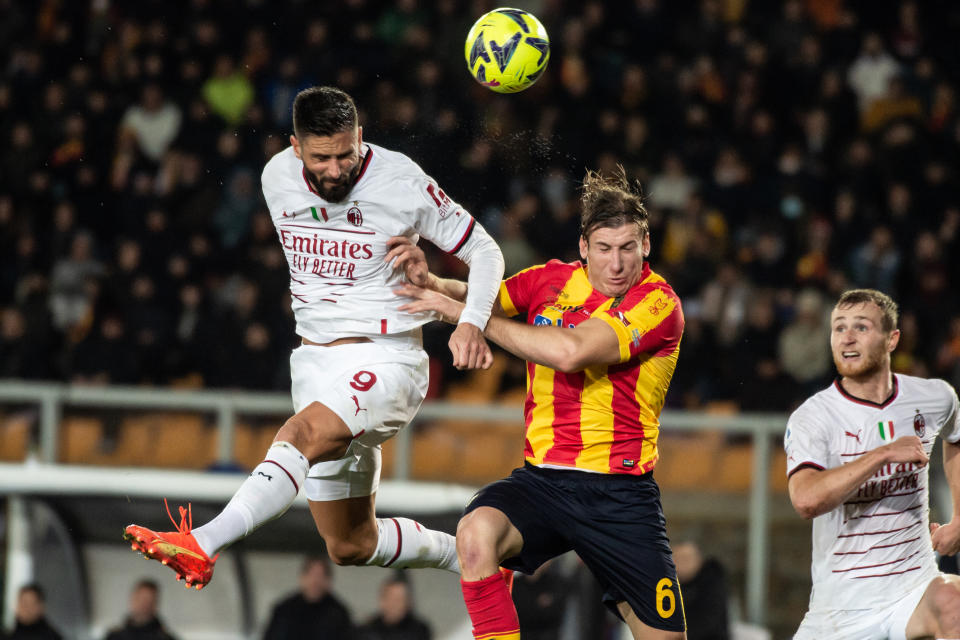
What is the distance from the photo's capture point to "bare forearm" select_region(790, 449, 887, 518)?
4.66 meters

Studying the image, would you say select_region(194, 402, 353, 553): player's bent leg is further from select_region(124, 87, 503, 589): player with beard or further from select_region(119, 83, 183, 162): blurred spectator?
select_region(119, 83, 183, 162): blurred spectator

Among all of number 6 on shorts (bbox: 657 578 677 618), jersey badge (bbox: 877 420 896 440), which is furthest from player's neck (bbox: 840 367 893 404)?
number 6 on shorts (bbox: 657 578 677 618)

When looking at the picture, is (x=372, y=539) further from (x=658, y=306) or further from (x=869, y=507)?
(x=869, y=507)

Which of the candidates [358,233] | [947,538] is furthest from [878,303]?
[358,233]

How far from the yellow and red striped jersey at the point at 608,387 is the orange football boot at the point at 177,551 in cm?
144

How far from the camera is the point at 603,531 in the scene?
15.6 ft

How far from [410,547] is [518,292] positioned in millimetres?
1235

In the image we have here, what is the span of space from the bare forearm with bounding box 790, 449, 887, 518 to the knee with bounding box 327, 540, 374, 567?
1.84 m

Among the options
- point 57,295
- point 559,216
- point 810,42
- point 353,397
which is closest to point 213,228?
point 57,295

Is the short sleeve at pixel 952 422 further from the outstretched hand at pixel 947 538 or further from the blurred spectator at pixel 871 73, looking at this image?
the blurred spectator at pixel 871 73

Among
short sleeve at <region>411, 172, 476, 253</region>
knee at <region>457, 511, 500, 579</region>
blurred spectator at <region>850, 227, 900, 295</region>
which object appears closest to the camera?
knee at <region>457, 511, 500, 579</region>

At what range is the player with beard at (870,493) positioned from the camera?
16.5 ft

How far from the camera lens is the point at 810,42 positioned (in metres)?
11.9

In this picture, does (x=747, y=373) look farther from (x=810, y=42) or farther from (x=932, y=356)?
(x=810, y=42)
